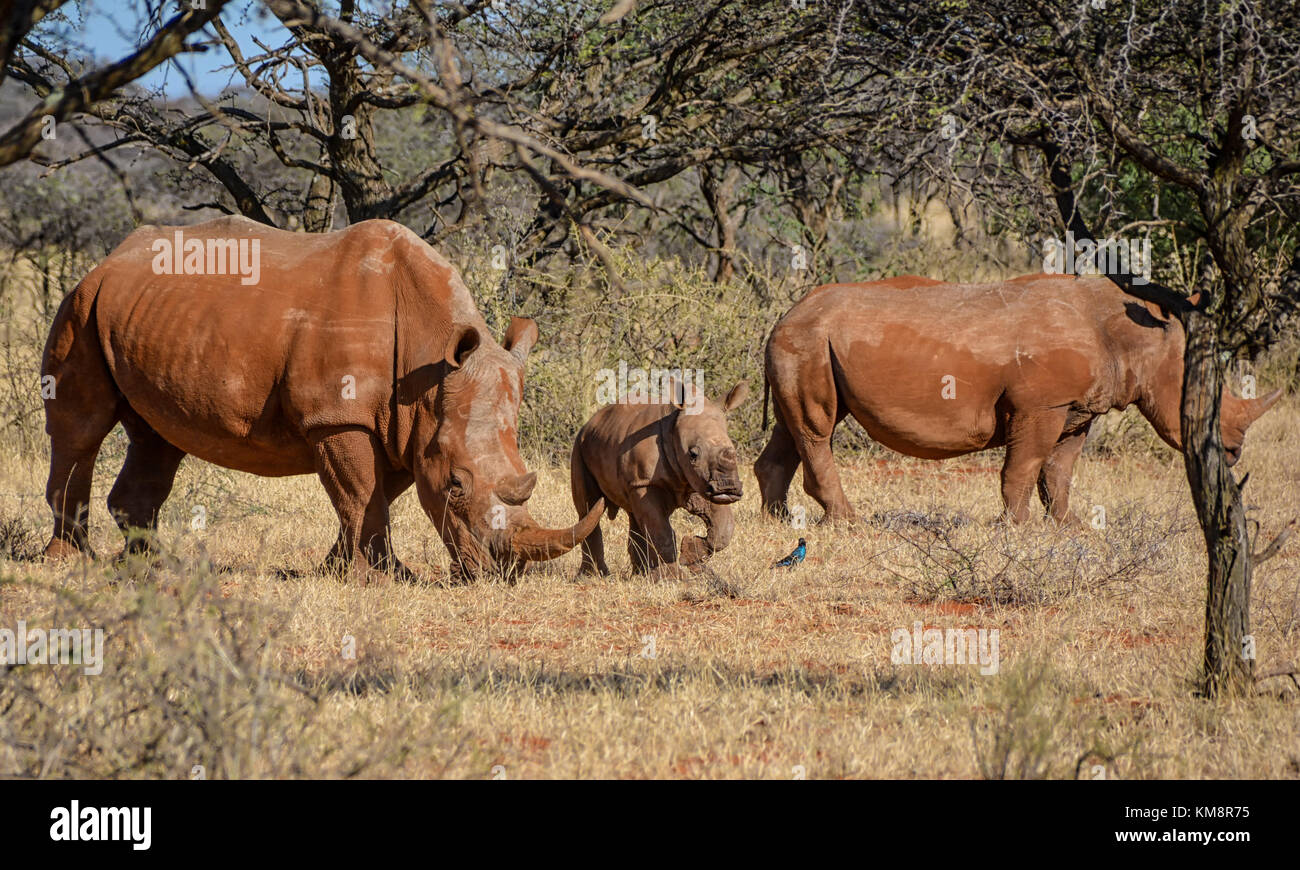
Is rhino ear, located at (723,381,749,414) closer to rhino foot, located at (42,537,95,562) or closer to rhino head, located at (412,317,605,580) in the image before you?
rhino head, located at (412,317,605,580)

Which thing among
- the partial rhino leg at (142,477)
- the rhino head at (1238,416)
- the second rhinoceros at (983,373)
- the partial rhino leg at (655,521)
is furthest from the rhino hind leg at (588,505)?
the rhino head at (1238,416)

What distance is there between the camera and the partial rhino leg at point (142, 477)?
830 cm

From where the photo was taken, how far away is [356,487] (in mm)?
7344

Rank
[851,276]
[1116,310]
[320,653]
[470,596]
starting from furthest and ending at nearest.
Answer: [851,276] < [1116,310] < [470,596] < [320,653]

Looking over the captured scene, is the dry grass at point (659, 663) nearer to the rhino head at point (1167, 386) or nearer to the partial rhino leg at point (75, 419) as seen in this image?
the partial rhino leg at point (75, 419)

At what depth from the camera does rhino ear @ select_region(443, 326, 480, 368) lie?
709 centimetres

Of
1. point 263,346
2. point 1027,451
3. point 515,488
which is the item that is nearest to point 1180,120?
point 1027,451

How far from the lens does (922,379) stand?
923 centimetres

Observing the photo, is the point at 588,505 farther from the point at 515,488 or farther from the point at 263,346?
the point at 263,346

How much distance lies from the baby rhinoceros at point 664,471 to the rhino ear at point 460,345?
0.98m

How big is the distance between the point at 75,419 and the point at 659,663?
4154mm

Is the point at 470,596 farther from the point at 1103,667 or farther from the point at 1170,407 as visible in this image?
the point at 1170,407

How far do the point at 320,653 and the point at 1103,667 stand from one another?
3.24 m

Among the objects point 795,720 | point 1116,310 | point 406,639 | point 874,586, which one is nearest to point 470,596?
point 406,639
